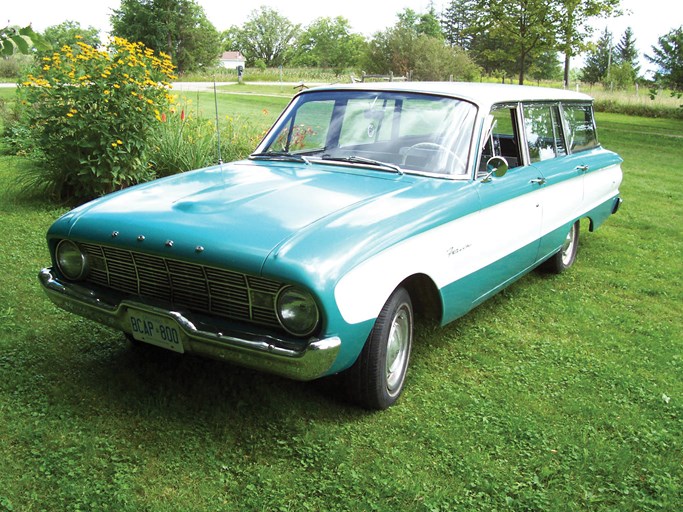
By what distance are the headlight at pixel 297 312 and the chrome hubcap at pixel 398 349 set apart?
70 cm

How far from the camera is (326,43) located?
98312 mm

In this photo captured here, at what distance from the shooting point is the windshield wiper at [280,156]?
448 cm

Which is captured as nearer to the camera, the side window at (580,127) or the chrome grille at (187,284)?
the chrome grille at (187,284)

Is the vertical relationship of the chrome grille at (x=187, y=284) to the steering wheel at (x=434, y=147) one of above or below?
below

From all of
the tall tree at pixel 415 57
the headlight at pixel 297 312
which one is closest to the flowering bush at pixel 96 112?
the headlight at pixel 297 312

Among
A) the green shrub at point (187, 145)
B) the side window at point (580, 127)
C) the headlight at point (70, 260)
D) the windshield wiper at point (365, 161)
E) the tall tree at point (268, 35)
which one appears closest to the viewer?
the headlight at point (70, 260)

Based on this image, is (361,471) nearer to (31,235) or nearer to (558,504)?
(558,504)

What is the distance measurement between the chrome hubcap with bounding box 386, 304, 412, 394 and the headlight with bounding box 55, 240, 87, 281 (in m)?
1.73

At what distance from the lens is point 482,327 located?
15.9ft

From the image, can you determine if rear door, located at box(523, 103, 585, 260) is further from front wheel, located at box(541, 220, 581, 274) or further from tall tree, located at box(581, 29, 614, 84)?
tall tree, located at box(581, 29, 614, 84)

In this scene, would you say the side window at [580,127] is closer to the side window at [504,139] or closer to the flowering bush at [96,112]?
the side window at [504,139]

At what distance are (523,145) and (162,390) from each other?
314 cm

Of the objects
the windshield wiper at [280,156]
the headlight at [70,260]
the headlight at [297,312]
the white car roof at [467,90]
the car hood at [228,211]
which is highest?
the white car roof at [467,90]

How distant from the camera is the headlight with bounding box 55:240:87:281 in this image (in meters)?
3.59
